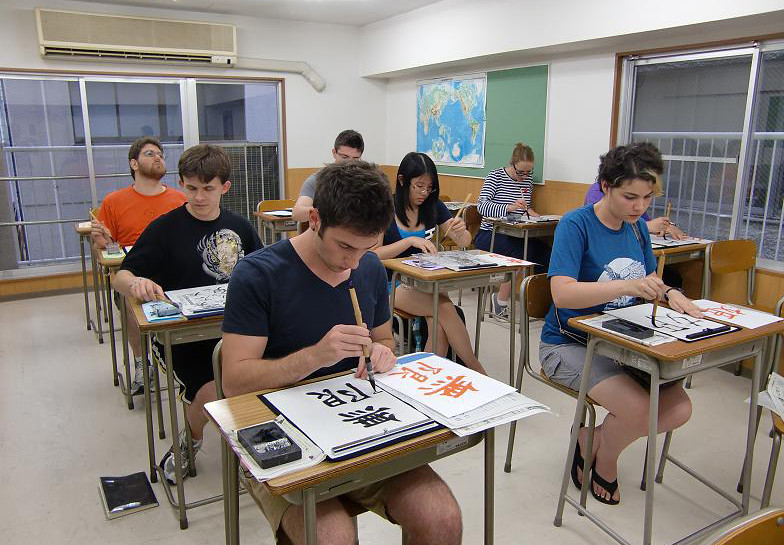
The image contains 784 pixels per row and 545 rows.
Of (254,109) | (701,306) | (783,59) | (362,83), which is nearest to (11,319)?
(254,109)

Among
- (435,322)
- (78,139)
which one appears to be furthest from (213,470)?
(78,139)

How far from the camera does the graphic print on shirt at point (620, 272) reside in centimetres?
214

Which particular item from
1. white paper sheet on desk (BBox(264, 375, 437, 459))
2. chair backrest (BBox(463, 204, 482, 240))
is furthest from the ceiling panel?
white paper sheet on desk (BBox(264, 375, 437, 459))

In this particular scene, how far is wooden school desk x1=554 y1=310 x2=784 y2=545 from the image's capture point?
172 centimetres

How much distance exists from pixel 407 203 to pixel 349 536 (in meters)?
2.15

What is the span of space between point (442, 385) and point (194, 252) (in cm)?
132

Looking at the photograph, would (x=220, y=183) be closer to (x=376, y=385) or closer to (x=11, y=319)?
(x=376, y=385)

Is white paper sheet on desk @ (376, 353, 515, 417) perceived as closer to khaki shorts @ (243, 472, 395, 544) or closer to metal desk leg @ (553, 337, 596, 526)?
khaki shorts @ (243, 472, 395, 544)

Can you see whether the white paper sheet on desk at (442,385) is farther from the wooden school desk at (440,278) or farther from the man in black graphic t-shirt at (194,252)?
the wooden school desk at (440,278)

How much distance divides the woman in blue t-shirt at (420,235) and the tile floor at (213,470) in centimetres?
54

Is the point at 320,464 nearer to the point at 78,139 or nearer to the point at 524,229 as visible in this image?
the point at 524,229

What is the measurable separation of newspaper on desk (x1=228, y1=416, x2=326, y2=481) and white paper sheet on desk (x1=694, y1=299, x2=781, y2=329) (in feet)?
5.08

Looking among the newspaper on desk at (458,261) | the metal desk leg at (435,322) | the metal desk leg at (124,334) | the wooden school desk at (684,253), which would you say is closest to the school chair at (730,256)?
the wooden school desk at (684,253)

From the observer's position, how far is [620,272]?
215 cm
